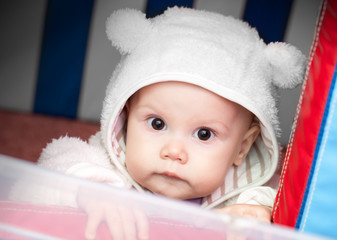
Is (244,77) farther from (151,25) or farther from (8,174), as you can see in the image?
(8,174)

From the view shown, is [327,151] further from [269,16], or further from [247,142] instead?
[269,16]

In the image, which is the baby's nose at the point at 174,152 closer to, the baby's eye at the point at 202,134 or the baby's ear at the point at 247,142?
the baby's eye at the point at 202,134

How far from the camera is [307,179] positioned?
51 centimetres

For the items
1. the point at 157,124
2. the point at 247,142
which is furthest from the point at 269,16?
the point at 157,124

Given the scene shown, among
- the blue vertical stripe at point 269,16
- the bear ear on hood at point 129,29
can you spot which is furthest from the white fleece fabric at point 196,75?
the blue vertical stripe at point 269,16

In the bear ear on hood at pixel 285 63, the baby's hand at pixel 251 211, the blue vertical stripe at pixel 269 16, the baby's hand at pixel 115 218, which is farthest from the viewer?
the blue vertical stripe at pixel 269 16

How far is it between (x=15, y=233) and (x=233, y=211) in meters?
0.34

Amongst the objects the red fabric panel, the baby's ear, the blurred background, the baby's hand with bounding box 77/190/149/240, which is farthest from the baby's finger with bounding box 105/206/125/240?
the blurred background

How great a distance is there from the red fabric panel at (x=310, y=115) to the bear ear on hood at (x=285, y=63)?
201 millimetres

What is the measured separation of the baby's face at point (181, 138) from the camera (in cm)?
74

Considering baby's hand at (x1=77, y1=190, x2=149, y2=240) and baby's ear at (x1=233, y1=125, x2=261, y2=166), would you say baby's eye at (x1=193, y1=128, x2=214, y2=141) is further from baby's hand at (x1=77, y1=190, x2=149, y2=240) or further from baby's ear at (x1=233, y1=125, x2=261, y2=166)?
baby's hand at (x1=77, y1=190, x2=149, y2=240)

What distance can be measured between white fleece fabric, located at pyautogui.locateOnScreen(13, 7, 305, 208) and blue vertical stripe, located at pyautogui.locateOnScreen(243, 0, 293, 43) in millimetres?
282

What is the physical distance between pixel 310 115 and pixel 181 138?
0.84 feet

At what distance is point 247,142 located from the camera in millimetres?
870
